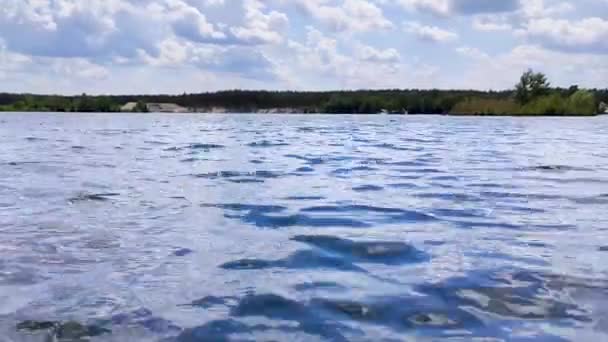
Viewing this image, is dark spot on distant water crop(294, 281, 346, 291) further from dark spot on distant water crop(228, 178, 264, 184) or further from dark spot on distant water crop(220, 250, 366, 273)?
dark spot on distant water crop(228, 178, 264, 184)

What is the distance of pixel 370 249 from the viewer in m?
7.99

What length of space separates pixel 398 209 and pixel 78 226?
4680mm

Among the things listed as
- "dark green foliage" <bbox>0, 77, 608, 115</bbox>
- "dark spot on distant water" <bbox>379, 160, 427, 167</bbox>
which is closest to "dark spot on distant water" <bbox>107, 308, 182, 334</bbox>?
"dark spot on distant water" <bbox>379, 160, 427, 167</bbox>

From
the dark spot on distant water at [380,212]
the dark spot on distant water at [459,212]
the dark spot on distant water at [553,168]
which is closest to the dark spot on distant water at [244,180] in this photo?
the dark spot on distant water at [380,212]

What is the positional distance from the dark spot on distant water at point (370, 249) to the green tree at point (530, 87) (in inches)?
5007

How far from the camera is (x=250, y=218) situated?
10.3 meters

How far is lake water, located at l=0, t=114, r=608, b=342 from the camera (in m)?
5.27

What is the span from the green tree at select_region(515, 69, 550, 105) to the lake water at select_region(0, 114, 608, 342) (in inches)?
4721

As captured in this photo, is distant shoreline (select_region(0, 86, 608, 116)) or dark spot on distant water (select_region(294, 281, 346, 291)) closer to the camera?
dark spot on distant water (select_region(294, 281, 346, 291))

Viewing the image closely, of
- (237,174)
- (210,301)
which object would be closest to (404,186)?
(237,174)

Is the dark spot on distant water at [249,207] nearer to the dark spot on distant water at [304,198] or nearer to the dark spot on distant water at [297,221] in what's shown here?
the dark spot on distant water at [297,221]

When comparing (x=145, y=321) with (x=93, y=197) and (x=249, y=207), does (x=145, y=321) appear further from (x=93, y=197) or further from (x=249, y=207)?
(x=93, y=197)

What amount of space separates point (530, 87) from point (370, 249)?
13024 centimetres

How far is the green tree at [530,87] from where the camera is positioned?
129750 millimetres
